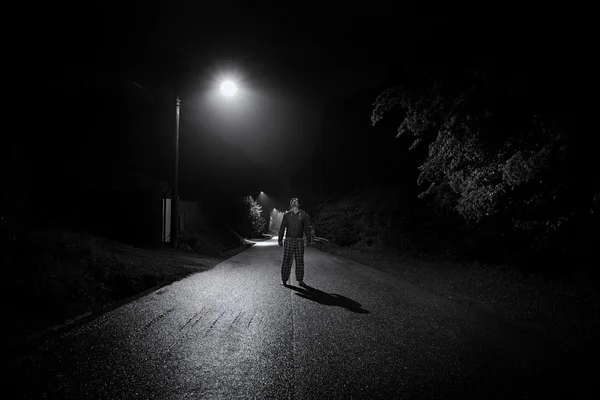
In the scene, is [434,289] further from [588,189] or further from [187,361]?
[187,361]

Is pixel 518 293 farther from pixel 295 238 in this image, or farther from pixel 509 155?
pixel 295 238

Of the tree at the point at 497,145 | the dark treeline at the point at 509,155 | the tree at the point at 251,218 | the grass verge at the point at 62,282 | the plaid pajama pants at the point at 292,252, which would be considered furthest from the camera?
the tree at the point at 251,218

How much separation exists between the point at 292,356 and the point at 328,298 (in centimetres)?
308

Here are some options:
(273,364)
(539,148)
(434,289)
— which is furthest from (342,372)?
(539,148)

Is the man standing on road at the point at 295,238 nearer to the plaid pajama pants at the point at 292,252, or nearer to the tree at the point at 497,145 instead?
the plaid pajama pants at the point at 292,252

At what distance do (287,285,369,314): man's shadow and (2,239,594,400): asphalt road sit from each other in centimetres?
8

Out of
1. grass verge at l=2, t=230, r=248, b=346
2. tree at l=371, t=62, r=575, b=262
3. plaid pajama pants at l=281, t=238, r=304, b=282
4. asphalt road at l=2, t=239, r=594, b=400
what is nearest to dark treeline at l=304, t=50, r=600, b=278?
tree at l=371, t=62, r=575, b=262

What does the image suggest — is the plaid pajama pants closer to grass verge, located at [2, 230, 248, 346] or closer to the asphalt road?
the asphalt road

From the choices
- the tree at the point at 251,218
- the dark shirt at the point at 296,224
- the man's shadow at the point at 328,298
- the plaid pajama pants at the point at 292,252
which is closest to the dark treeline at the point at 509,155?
the dark shirt at the point at 296,224

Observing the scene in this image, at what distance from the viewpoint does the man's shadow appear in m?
5.96

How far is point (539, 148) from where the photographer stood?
688 centimetres

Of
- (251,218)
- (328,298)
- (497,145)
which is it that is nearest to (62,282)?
(328,298)

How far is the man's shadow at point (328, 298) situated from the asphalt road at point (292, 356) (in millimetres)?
77

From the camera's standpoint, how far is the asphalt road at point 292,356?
296 cm
